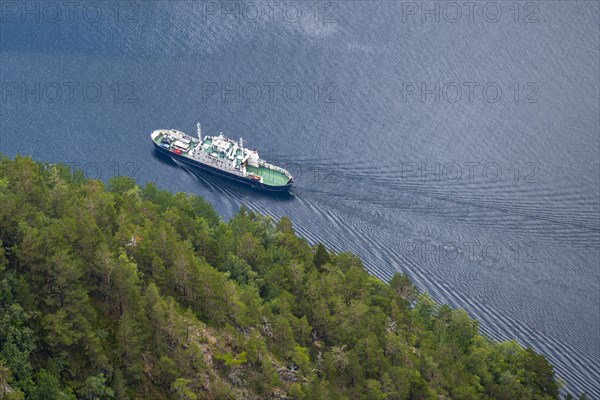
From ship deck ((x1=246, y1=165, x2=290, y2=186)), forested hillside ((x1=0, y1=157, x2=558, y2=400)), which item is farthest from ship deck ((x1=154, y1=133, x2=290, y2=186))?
forested hillside ((x1=0, y1=157, x2=558, y2=400))

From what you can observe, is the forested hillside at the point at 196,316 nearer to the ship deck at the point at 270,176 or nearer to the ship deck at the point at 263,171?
the ship deck at the point at 270,176

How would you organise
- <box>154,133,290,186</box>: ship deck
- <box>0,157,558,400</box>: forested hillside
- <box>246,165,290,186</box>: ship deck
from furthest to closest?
<box>154,133,290,186</box>: ship deck → <box>246,165,290,186</box>: ship deck → <box>0,157,558,400</box>: forested hillside

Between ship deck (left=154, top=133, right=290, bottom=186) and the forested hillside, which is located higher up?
ship deck (left=154, top=133, right=290, bottom=186)

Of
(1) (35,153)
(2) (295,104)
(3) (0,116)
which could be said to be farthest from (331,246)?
(3) (0,116)

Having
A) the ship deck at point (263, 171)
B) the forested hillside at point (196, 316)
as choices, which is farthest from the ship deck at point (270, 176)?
the forested hillside at point (196, 316)

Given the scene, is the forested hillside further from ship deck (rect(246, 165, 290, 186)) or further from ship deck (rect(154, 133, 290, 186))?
ship deck (rect(154, 133, 290, 186))

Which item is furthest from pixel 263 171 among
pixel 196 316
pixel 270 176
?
pixel 196 316

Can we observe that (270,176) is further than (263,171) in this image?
No

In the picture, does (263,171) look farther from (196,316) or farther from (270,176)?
(196,316)
